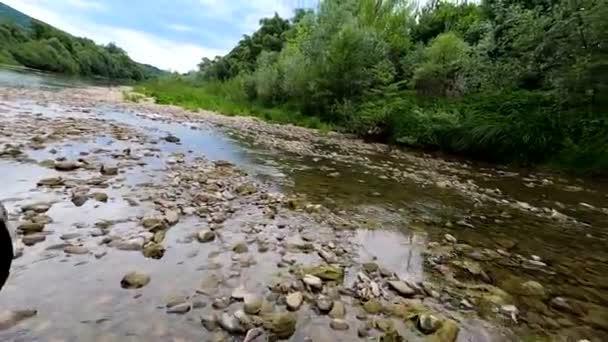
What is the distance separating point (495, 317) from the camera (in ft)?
10.2

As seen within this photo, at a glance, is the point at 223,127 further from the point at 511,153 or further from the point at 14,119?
the point at 511,153

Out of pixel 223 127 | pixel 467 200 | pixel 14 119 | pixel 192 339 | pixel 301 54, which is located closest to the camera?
pixel 192 339

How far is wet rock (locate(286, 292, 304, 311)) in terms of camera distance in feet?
9.68

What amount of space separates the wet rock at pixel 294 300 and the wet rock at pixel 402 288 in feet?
2.96

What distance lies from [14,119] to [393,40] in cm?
2573

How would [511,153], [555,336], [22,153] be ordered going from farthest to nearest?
[511,153] < [22,153] < [555,336]

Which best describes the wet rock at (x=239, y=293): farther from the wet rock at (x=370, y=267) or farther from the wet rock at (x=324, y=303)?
the wet rock at (x=370, y=267)

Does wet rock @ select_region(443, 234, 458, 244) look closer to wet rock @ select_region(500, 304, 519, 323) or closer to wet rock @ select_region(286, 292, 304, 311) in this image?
wet rock @ select_region(500, 304, 519, 323)

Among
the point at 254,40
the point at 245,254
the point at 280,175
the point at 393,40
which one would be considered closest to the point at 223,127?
the point at 280,175

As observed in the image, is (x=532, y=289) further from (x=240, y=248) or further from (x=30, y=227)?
(x=30, y=227)

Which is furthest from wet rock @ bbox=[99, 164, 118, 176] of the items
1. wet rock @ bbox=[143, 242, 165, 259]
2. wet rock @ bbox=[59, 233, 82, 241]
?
wet rock @ bbox=[143, 242, 165, 259]

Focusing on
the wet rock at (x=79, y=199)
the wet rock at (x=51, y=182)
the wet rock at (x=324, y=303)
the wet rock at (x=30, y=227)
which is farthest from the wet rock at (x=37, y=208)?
the wet rock at (x=324, y=303)

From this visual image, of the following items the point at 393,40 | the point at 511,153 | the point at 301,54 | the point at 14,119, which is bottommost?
the point at 14,119

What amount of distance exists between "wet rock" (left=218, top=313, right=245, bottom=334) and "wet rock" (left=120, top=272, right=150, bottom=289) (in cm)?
78
